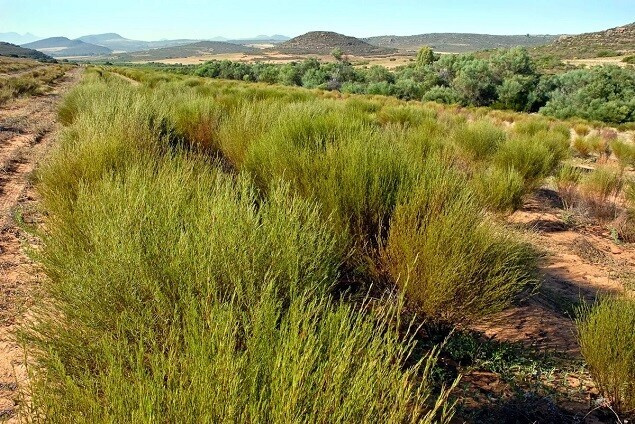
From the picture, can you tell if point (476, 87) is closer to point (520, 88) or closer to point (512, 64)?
point (520, 88)

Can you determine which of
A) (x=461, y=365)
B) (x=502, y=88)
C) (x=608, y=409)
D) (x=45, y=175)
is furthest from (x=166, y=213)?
(x=502, y=88)

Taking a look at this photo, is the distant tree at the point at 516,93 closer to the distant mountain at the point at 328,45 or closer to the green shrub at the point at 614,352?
the green shrub at the point at 614,352

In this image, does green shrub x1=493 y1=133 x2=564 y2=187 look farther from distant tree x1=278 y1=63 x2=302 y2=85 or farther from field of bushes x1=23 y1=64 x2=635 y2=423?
distant tree x1=278 y1=63 x2=302 y2=85

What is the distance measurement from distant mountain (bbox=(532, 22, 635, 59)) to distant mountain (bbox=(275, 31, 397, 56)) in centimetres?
6308

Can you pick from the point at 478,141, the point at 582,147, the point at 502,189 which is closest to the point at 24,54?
the point at 582,147

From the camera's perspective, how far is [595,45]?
74562 millimetres

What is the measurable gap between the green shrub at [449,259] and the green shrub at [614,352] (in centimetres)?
53

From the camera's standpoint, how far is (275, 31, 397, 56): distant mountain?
142 m

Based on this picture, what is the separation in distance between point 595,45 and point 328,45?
93.0 metres

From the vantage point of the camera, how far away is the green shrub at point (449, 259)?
10.00ft

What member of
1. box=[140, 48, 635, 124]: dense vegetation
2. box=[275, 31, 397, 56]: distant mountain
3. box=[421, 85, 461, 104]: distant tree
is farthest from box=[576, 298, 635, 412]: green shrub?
box=[275, 31, 397, 56]: distant mountain

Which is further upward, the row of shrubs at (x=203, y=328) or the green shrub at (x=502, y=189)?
the row of shrubs at (x=203, y=328)

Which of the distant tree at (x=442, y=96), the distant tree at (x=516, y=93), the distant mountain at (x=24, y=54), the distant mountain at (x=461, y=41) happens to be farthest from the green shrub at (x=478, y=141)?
the distant mountain at (x=461, y=41)

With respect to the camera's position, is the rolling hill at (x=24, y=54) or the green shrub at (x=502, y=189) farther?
the rolling hill at (x=24, y=54)
